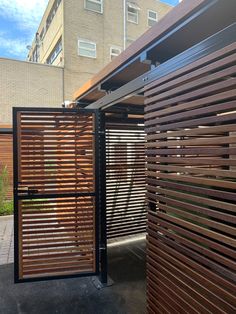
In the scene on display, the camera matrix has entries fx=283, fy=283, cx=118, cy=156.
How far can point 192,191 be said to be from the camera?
1.73 metres

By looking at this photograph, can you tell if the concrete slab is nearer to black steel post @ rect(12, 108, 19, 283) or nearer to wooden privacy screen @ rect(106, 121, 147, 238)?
black steel post @ rect(12, 108, 19, 283)

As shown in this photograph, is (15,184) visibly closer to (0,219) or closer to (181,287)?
(181,287)

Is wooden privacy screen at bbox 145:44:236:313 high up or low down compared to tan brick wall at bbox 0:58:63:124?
down

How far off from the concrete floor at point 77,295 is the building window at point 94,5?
42.2 ft

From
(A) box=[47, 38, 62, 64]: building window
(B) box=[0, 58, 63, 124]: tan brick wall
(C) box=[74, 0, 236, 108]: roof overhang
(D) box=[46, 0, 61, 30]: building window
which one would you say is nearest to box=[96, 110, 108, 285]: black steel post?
(C) box=[74, 0, 236, 108]: roof overhang

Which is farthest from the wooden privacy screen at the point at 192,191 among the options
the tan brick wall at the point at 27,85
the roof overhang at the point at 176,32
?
the tan brick wall at the point at 27,85

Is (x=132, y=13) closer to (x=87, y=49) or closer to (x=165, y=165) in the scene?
(x=87, y=49)

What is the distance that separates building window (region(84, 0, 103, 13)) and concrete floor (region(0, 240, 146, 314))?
1285 cm

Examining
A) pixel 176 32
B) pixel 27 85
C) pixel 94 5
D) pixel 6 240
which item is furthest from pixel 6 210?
pixel 94 5

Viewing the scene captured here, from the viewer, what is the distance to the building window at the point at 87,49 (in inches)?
525

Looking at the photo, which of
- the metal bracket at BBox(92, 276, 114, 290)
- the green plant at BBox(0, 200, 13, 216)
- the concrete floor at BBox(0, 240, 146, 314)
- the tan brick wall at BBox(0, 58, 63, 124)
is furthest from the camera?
the tan brick wall at BBox(0, 58, 63, 124)

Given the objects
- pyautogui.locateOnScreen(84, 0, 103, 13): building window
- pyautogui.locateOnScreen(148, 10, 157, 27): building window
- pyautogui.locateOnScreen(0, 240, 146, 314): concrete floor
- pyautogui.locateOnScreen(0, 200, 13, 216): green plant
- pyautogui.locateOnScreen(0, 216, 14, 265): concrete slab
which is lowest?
pyautogui.locateOnScreen(0, 240, 146, 314): concrete floor

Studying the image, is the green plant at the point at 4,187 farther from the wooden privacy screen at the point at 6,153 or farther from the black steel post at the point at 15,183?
the black steel post at the point at 15,183

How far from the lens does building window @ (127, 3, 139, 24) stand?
14.6 meters
